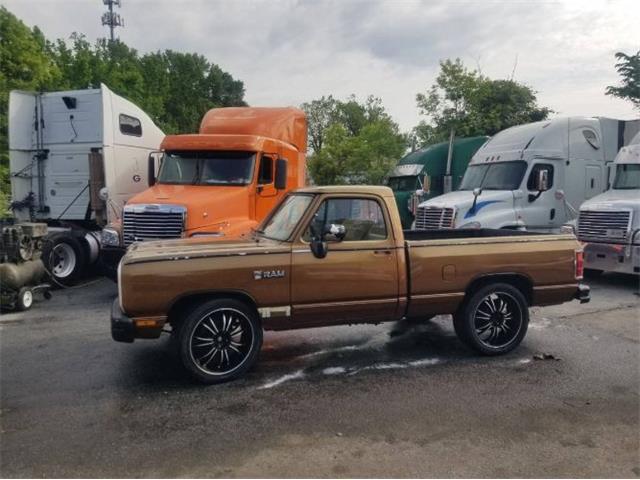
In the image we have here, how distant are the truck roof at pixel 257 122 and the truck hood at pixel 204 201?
6.21ft

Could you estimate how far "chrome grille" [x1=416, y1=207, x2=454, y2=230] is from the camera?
11141 mm

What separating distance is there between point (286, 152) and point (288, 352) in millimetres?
5458

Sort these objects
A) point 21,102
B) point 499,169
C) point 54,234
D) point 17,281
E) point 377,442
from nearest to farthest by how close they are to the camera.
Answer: point 377,442, point 17,281, point 54,234, point 21,102, point 499,169

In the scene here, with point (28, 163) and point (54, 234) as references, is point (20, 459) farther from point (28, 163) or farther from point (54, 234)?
point (28, 163)

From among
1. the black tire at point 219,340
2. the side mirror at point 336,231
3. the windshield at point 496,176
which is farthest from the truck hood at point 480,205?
the black tire at point 219,340

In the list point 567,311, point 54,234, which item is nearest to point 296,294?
point 567,311

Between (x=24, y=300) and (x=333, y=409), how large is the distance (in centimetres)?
631

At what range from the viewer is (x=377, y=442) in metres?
3.78

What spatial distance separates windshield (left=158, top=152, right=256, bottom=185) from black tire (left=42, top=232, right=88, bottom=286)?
251 centimetres

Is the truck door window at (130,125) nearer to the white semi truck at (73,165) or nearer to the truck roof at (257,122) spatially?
the white semi truck at (73,165)

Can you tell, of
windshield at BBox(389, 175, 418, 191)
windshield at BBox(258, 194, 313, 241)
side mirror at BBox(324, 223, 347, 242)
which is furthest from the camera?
windshield at BBox(389, 175, 418, 191)

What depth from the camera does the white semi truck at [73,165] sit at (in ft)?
34.5

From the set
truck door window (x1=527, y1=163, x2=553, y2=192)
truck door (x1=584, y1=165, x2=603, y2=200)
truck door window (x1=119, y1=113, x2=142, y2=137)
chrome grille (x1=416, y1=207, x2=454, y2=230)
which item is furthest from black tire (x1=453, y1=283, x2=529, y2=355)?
truck door window (x1=119, y1=113, x2=142, y2=137)

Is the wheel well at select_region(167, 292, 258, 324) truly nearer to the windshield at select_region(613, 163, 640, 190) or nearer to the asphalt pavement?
the asphalt pavement
